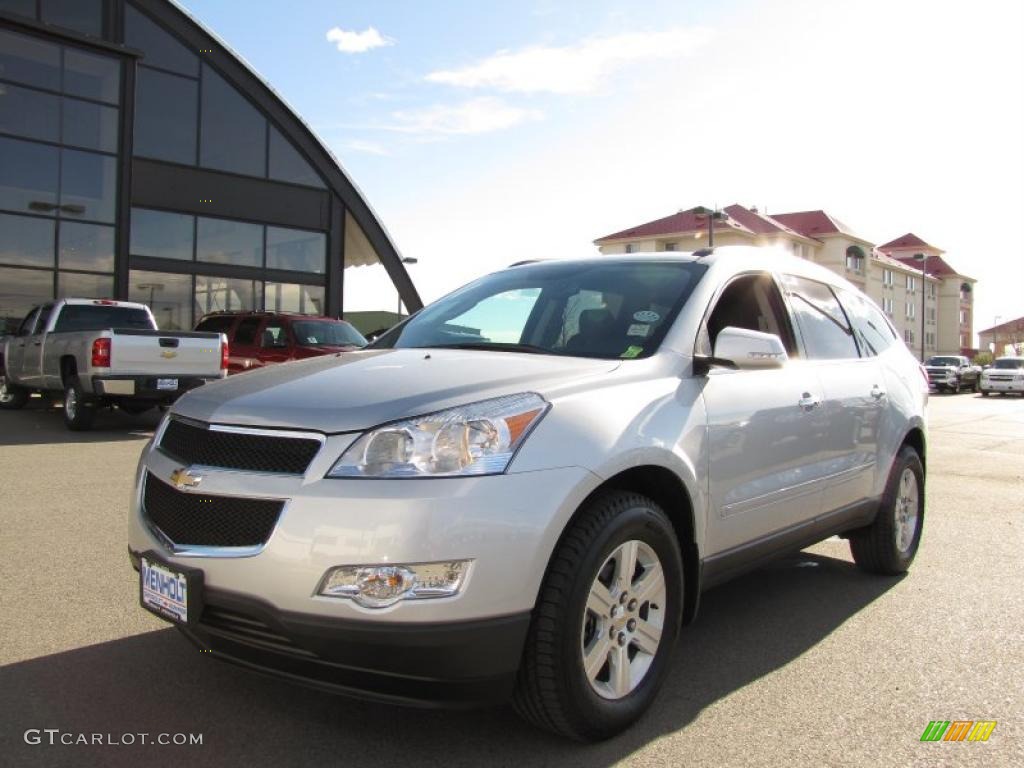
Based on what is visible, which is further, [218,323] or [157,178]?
[157,178]

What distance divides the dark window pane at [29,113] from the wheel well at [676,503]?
20.7 meters

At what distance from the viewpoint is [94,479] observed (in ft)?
25.8

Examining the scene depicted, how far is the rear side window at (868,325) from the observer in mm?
4977

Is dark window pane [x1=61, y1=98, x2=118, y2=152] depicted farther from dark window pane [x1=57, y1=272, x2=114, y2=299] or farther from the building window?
the building window

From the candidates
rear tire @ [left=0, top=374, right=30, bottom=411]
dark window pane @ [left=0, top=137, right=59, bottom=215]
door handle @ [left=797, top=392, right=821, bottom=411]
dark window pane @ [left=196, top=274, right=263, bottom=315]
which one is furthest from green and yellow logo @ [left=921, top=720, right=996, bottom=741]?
dark window pane @ [left=196, top=274, right=263, bottom=315]

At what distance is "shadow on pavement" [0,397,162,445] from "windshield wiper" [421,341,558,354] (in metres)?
8.71

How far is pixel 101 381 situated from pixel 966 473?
10.8m

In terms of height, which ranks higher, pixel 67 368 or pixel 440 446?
pixel 67 368

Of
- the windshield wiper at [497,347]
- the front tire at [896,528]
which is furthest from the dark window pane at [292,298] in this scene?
the windshield wiper at [497,347]

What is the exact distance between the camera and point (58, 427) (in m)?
12.6

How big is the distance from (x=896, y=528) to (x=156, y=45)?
2230 cm

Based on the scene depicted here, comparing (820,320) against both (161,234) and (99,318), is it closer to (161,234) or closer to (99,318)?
(99,318)

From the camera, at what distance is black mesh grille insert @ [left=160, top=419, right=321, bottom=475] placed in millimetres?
2607

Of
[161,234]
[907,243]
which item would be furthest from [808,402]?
[907,243]
